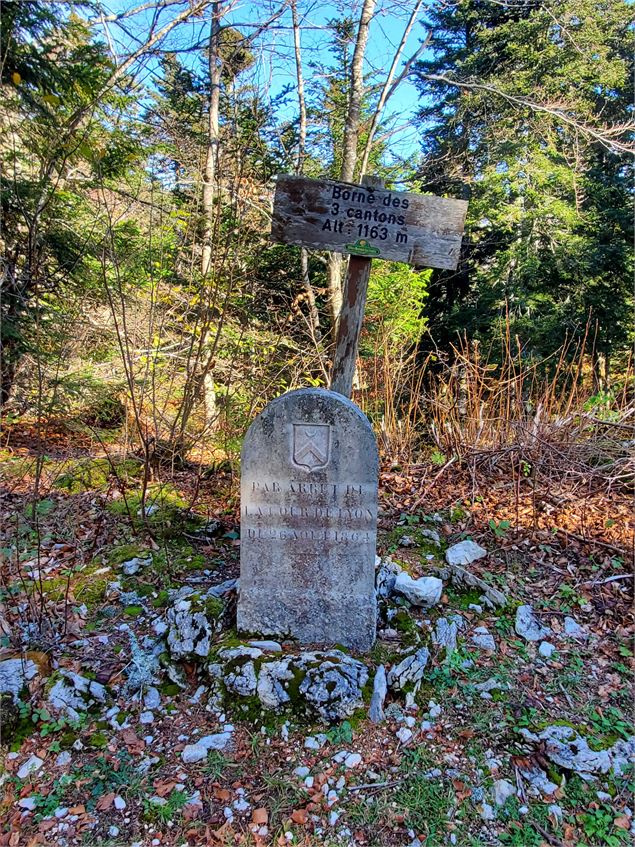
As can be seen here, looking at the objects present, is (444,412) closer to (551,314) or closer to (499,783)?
(499,783)

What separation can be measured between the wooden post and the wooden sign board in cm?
12

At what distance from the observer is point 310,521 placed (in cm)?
280

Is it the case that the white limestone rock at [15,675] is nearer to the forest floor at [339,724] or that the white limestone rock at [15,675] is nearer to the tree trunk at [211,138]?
the forest floor at [339,724]

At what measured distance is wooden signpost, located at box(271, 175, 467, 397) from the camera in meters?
2.94

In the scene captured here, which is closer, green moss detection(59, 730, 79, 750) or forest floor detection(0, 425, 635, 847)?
forest floor detection(0, 425, 635, 847)

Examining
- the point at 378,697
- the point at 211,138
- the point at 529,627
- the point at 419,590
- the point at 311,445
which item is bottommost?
the point at 378,697

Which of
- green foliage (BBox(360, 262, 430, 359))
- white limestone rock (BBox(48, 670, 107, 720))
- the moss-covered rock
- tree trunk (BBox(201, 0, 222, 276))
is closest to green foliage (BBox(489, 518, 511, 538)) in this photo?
the moss-covered rock

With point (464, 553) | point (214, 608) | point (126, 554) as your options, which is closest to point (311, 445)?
point (214, 608)

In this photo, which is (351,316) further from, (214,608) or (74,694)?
(74,694)

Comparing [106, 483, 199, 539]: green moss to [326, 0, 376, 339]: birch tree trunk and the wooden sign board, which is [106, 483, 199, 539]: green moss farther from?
[326, 0, 376, 339]: birch tree trunk

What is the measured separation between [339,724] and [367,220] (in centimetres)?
296

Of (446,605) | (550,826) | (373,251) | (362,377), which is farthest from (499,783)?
(362,377)

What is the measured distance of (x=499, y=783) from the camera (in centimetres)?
216

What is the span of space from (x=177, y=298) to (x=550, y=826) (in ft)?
18.8
